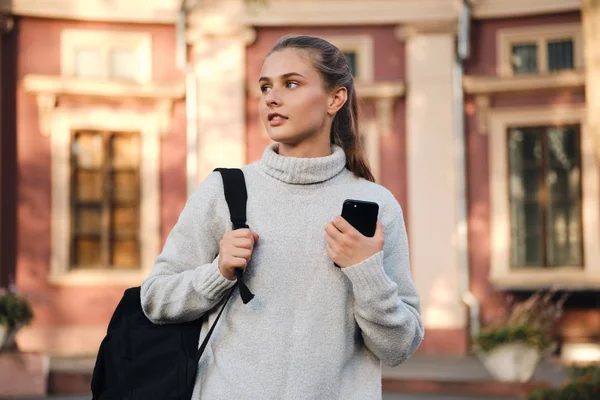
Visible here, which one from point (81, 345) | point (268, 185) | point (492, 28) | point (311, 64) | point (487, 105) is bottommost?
point (81, 345)

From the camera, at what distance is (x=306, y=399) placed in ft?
7.46

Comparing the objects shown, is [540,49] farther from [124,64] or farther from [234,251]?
[234,251]

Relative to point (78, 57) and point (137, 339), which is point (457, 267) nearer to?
point (78, 57)

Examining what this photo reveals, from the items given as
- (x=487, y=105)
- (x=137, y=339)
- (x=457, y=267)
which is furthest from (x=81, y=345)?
(x=137, y=339)

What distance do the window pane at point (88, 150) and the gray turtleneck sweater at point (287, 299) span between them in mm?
11111

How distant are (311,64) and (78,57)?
450 inches

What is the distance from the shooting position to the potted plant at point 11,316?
9.84 meters

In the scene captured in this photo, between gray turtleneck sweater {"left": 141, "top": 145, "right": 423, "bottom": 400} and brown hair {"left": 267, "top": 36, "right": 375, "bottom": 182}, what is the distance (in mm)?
160

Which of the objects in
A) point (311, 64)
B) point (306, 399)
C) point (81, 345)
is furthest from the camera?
point (81, 345)

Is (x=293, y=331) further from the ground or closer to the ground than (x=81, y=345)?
further from the ground

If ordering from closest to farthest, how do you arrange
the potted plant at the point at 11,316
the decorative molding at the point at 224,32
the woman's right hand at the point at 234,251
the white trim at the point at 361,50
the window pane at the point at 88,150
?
1. the woman's right hand at the point at 234,251
2. the potted plant at the point at 11,316
3. the window pane at the point at 88,150
4. the decorative molding at the point at 224,32
5. the white trim at the point at 361,50

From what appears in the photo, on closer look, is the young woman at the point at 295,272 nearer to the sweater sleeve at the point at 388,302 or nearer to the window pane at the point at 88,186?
the sweater sleeve at the point at 388,302

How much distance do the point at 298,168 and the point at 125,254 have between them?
36.9 feet

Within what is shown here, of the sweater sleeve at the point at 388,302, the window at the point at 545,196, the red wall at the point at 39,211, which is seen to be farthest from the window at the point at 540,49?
the sweater sleeve at the point at 388,302
